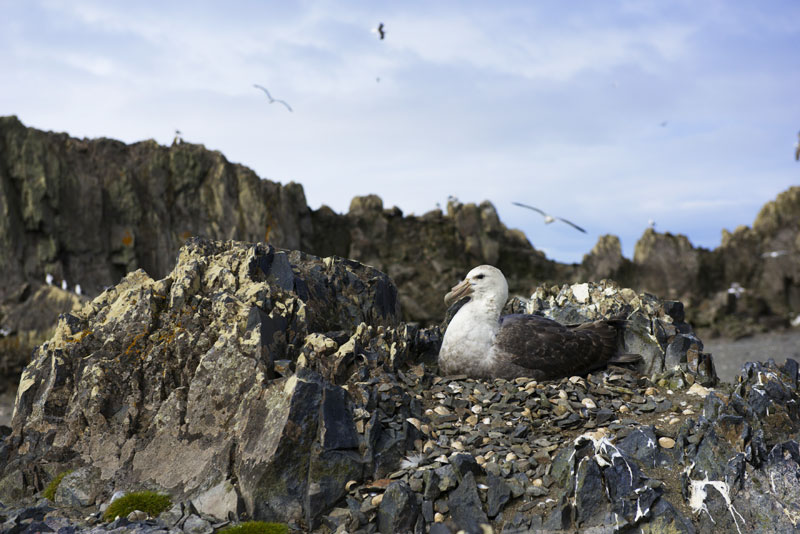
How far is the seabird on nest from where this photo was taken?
1071 centimetres

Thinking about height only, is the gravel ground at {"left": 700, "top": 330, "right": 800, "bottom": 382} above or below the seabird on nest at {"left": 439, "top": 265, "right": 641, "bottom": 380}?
below

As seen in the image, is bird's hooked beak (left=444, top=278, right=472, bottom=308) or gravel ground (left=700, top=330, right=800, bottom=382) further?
gravel ground (left=700, top=330, right=800, bottom=382)

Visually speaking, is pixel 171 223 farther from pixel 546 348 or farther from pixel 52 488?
pixel 546 348

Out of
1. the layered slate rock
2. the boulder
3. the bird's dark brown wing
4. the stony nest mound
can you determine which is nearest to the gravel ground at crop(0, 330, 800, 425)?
the layered slate rock

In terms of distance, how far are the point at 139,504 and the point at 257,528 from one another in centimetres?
197

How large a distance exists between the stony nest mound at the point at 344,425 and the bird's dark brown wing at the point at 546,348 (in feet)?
0.99

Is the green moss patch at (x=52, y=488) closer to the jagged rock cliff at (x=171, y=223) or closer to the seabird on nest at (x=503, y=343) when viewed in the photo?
the seabird on nest at (x=503, y=343)

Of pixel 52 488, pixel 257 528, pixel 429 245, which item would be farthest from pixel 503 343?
pixel 429 245

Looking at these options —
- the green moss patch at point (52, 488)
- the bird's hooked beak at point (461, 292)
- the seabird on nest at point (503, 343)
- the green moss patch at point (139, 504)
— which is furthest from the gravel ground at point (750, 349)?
the green moss patch at point (52, 488)

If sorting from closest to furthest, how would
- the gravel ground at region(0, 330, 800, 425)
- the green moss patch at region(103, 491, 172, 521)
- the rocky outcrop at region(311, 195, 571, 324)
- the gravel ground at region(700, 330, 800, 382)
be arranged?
the green moss patch at region(103, 491, 172, 521) < the gravel ground at region(0, 330, 800, 425) < the gravel ground at region(700, 330, 800, 382) < the rocky outcrop at region(311, 195, 571, 324)

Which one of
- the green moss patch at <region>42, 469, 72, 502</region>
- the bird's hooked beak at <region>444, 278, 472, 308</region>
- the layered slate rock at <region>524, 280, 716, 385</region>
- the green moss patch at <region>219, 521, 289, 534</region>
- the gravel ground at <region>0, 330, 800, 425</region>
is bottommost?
the gravel ground at <region>0, 330, 800, 425</region>

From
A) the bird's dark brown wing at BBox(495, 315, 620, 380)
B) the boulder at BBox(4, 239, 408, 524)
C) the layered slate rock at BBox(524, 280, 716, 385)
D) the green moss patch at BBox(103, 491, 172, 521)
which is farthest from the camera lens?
the layered slate rock at BBox(524, 280, 716, 385)

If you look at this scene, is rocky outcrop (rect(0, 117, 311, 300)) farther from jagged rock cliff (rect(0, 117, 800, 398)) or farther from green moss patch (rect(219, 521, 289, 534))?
green moss patch (rect(219, 521, 289, 534))

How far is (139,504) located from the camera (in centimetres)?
863
